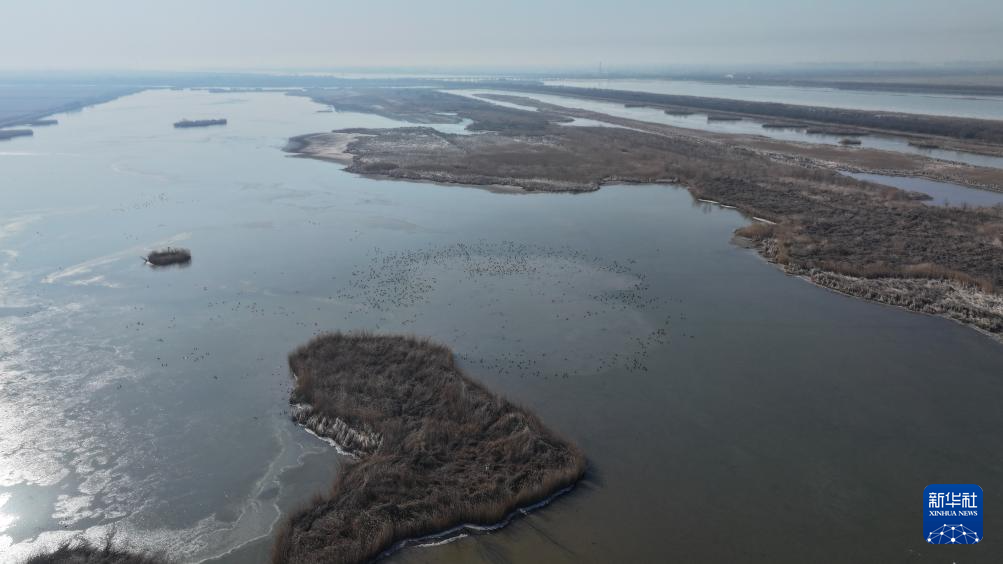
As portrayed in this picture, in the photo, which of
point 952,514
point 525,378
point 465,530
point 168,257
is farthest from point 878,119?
point 465,530

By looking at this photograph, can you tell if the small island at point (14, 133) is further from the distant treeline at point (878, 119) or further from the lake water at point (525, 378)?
the distant treeline at point (878, 119)

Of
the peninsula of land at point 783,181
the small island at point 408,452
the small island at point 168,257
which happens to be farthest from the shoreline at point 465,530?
the small island at point 168,257

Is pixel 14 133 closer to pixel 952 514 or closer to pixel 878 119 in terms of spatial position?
pixel 952 514

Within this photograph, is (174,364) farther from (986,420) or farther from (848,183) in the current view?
(848,183)

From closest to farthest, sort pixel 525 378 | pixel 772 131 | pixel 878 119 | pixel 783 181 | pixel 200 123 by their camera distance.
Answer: pixel 525 378, pixel 783 181, pixel 772 131, pixel 878 119, pixel 200 123

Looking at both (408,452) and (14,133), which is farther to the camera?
(14,133)
